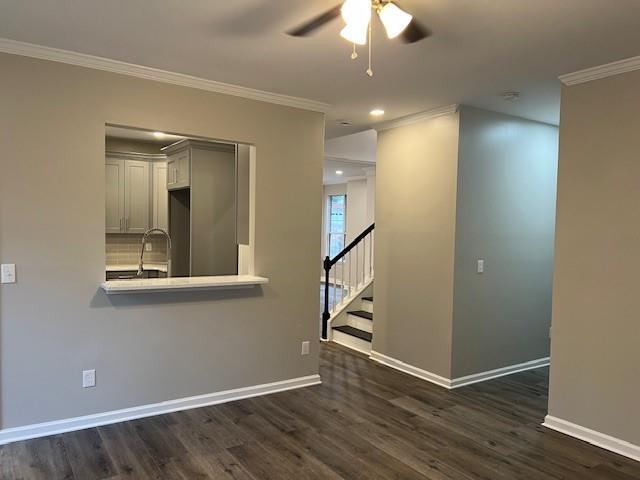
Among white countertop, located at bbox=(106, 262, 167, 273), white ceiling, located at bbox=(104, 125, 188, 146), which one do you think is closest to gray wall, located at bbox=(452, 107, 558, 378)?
white ceiling, located at bbox=(104, 125, 188, 146)

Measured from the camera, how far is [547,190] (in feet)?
16.3

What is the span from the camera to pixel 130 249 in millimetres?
6488

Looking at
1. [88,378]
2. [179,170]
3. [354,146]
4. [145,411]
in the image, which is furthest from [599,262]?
[354,146]

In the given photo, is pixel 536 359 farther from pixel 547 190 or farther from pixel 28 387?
pixel 28 387

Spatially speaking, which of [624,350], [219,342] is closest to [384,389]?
[219,342]

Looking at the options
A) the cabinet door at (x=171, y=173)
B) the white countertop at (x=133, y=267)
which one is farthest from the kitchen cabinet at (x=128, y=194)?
the cabinet door at (x=171, y=173)

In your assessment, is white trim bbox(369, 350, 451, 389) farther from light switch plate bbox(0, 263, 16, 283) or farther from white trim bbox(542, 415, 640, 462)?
light switch plate bbox(0, 263, 16, 283)

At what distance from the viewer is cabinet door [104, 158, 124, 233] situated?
611cm

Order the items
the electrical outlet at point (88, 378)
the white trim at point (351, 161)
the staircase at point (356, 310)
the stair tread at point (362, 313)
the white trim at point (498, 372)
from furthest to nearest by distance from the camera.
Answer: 1. the white trim at point (351, 161)
2. the stair tread at point (362, 313)
3. the staircase at point (356, 310)
4. the white trim at point (498, 372)
5. the electrical outlet at point (88, 378)

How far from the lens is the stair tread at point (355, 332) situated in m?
5.63

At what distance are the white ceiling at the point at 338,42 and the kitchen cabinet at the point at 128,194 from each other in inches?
123

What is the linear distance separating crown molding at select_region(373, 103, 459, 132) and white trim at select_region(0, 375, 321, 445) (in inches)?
105

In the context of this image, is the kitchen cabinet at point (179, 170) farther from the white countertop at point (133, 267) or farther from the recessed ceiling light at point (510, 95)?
the recessed ceiling light at point (510, 95)

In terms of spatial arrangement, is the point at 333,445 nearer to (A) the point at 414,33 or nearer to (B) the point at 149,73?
(A) the point at 414,33
